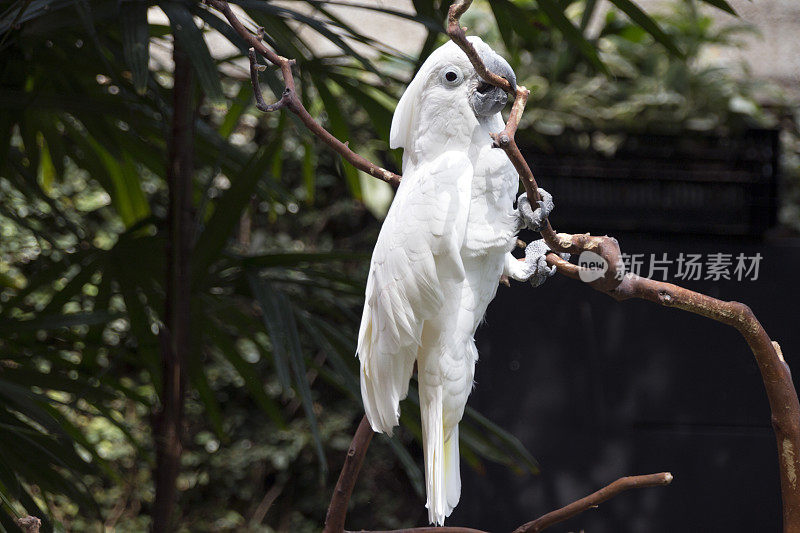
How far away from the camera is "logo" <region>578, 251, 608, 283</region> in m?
0.68

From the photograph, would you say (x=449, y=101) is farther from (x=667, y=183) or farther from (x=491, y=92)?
(x=667, y=183)

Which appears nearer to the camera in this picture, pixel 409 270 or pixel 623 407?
pixel 409 270

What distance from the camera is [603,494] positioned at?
845 mm

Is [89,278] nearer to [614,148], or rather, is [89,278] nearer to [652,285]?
[652,285]

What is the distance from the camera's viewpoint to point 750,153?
2.28 metres

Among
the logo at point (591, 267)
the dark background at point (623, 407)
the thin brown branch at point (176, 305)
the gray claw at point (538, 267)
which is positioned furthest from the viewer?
the dark background at point (623, 407)

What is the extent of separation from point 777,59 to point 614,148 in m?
0.69

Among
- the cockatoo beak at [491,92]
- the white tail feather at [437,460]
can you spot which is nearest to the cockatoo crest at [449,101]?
the cockatoo beak at [491,92]

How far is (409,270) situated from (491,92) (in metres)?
0.17

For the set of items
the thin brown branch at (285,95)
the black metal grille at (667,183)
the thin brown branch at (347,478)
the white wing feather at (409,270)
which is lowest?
the thin brown branch at (347,478)

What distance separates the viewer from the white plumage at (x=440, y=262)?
733mm

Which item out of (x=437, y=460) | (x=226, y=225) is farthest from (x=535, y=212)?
(x=226, y=225)

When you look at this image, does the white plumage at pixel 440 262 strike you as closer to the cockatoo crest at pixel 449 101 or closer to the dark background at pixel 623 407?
the cockatoo crest at pixel 449 101

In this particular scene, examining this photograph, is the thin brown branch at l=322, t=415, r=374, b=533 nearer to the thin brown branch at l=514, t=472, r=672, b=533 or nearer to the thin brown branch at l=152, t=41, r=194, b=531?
the thin brown branch at l=514, t=472, r=672, b=533
